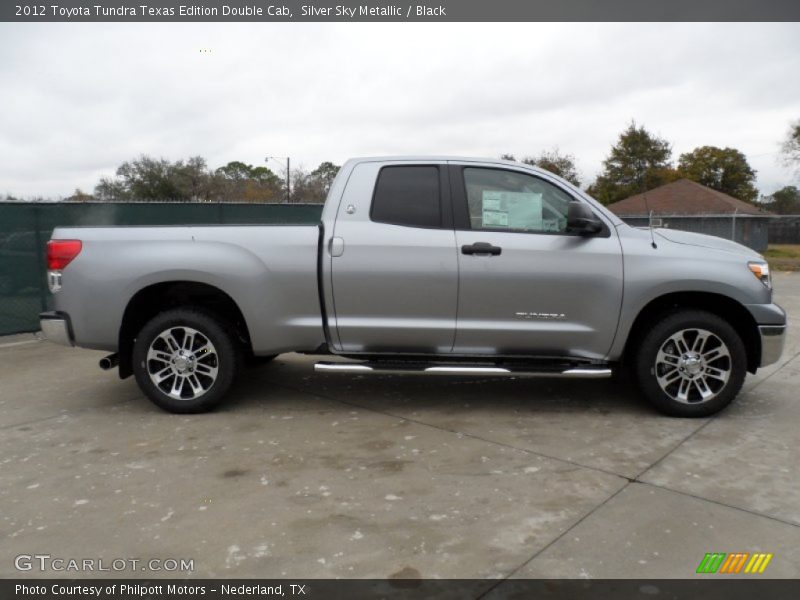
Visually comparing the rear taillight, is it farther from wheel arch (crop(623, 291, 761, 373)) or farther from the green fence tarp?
wheel arch (crop(623, 291, 761, 373))

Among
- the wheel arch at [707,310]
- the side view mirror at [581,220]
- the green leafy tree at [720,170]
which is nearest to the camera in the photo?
the side view mirror at [581,220]

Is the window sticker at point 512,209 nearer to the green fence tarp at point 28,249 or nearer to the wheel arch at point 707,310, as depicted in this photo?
the wheel arch at point 707,310

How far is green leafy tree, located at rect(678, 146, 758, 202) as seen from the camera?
56347 mm

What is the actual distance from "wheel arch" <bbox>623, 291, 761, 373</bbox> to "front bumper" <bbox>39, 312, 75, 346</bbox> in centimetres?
433

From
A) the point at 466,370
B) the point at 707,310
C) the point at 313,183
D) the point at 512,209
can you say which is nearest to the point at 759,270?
the point at 707,310

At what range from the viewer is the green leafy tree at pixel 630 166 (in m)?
49.9

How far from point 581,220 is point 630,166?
164 ft

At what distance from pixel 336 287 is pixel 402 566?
2.42 metres

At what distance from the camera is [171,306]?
5.22 m

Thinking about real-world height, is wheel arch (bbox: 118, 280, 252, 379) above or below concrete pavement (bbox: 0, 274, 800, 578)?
above

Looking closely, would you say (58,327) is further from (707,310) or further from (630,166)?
(630,166)

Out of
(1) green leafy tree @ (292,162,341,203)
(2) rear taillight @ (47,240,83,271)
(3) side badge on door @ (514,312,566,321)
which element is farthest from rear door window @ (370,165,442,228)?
(1) green leafy tree @ (292,162,341,203)
